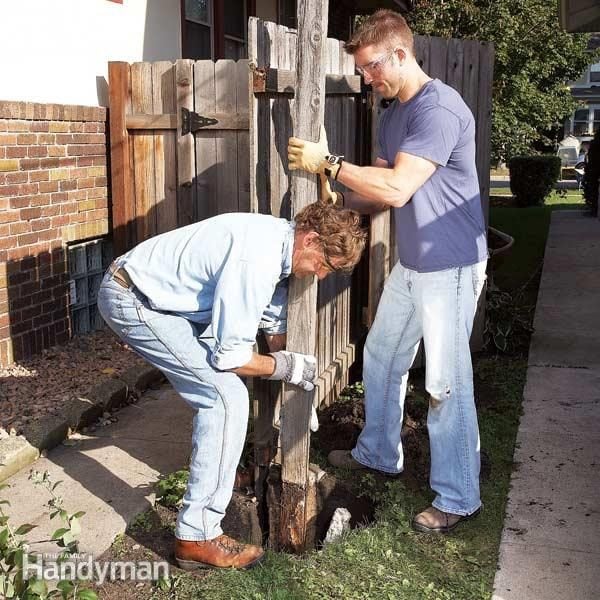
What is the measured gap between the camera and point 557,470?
14.4 ft

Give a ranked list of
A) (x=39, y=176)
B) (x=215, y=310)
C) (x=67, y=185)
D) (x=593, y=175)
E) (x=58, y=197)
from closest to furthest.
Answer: (x=215, y=310), (x=39, y=176), (x=58, y=197), (x=67, y=185), (x=593, y=175)

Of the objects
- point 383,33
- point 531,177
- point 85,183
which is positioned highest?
point 383,33

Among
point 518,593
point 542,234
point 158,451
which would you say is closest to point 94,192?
point 158,451

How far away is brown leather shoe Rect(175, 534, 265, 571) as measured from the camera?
11.1 feet

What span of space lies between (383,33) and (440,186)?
0.67m

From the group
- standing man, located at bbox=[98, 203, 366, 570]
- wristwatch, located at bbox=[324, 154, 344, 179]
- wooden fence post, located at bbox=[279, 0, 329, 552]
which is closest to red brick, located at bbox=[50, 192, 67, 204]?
standing man, located at bbox=[98, 203, 366, 570]

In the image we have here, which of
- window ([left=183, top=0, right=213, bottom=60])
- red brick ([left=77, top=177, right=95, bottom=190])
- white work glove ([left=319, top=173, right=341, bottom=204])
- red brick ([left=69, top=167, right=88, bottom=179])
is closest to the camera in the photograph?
white work glove ([left=319, top=173, right=341, bottom=204])

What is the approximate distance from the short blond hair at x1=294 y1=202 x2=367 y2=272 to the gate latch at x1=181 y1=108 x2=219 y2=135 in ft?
10.1

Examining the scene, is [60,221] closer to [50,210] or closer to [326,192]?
[50,210]

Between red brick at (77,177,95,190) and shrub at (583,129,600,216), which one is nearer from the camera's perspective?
red brick at (77,177,95,190)

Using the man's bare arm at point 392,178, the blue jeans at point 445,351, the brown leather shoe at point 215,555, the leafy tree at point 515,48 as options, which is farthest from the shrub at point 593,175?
the brown leather shoe at point 215,555

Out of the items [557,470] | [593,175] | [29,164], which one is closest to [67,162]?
[29,164]

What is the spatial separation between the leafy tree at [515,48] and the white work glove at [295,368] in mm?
9960

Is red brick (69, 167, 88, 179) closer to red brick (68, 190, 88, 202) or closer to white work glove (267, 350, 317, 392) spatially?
red brick (68, 190, 88, 202)
